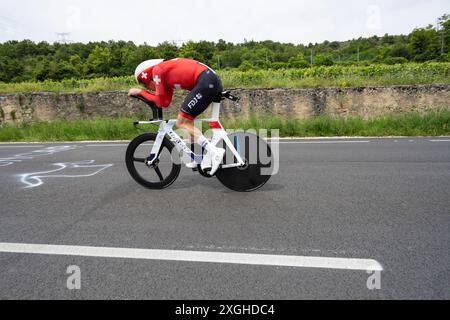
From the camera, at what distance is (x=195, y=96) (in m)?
3.74

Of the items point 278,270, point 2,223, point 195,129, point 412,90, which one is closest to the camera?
point 278,270

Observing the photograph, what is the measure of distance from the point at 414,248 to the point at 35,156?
798 cm

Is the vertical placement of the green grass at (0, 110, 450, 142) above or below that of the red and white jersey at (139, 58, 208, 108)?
below

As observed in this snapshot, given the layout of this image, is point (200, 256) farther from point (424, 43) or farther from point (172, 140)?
point (424, 43)

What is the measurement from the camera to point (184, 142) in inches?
162

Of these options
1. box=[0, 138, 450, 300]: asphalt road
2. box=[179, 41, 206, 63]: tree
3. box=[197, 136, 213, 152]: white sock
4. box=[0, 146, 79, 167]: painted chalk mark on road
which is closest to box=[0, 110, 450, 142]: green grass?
box=[0, 146, 79, 167]: painted chalk mark on road

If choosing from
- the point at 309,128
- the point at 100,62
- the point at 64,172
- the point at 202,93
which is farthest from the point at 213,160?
the point at 100,62

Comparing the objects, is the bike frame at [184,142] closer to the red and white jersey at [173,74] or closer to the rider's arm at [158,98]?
the rider's arm at [158,98]

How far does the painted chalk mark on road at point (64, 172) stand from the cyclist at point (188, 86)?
7.78 feet

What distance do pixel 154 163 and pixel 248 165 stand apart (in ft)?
4.12

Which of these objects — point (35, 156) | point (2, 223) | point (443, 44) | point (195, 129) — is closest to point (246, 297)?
point (195, 129)

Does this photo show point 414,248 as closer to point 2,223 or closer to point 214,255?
point 214,255

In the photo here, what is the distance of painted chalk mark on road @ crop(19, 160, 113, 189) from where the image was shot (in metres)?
5.24

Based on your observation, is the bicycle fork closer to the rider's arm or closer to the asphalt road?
the rider's arm
